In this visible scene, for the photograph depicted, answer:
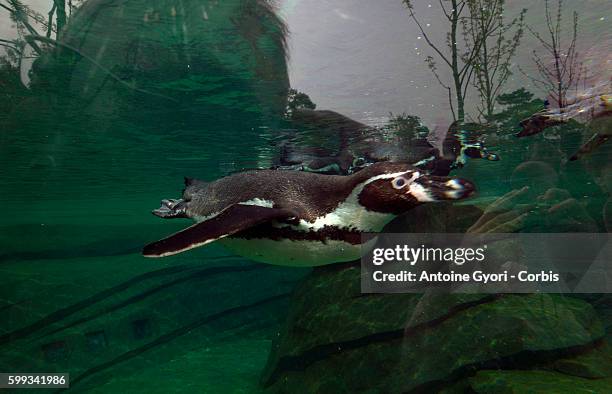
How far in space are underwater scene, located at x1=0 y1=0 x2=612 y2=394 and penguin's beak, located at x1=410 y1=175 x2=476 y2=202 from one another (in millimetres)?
16

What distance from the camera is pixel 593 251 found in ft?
18.4

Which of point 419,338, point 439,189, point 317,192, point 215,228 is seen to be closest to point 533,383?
point 419,338

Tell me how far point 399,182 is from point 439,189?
0.31m

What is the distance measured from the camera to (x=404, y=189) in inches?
113

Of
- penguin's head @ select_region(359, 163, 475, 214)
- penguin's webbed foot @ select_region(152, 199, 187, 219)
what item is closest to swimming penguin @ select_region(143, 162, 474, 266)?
penguin's head @ select_region(359, 163, 475, 214)

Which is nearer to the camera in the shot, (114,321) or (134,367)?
(134,367)

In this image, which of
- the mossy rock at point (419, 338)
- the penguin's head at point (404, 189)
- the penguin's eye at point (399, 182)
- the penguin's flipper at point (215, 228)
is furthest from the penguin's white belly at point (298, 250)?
the mossy rock at point (419, 338)

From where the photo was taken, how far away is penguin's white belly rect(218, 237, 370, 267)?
3059 mm

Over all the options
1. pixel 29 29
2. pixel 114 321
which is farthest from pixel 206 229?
pixel 114 321

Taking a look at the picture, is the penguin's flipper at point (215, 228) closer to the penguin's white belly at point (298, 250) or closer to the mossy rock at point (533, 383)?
the penguin's white belly at point (298, 250)

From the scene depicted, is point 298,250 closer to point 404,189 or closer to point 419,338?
point 404,189

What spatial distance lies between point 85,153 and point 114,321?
6762 mm

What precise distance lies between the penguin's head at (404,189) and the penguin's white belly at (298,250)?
437 mm

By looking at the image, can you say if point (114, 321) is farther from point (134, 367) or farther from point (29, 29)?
point (29, 29)
